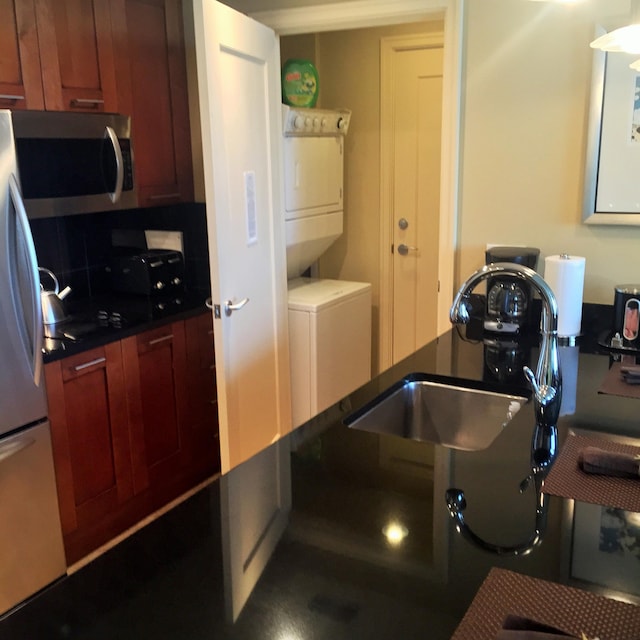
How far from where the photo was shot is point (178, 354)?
283cm

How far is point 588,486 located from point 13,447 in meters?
1.72

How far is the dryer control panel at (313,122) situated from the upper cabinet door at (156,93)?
46 centimetres

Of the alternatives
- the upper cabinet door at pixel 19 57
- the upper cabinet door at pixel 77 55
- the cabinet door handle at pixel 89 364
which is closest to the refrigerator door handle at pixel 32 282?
the cabinet door handle at pixel 89 364

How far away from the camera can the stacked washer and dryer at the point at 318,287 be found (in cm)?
314

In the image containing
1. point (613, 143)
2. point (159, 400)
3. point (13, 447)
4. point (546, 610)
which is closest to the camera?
point (546, 610)

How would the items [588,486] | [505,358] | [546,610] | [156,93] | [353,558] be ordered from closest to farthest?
[546,610], [353,558], [588,486], [505,358], [156,93]

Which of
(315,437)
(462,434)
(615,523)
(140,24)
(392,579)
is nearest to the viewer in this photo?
(392,579)

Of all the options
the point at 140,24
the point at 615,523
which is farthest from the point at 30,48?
the point at 615,523

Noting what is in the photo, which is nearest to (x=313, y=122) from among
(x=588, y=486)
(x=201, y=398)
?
(x=201, y=398)

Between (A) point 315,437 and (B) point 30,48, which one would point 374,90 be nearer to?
(B) point 30,48

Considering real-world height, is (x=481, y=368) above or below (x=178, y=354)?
above

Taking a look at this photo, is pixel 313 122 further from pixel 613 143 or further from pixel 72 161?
pixel 613 143

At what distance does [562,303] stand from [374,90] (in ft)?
6.56

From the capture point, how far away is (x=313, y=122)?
3201 mm
